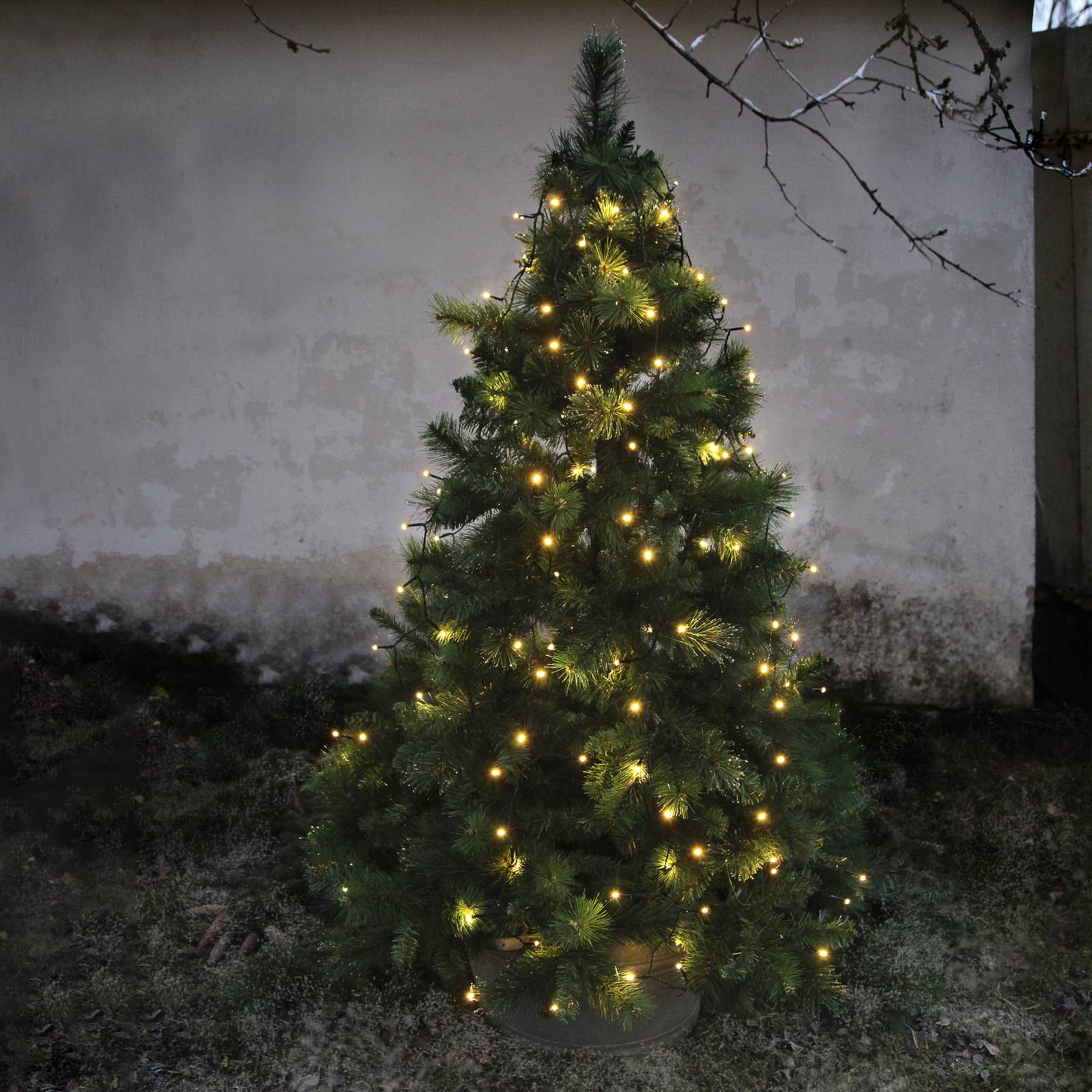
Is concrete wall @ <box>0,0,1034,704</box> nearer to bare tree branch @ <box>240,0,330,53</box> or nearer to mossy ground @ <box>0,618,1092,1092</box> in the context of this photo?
mossy ground @ <box>0,618,1092,1092</box>

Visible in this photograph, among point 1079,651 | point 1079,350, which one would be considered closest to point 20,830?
point 1079,651

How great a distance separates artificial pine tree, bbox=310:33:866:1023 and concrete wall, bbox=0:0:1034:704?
105 inches

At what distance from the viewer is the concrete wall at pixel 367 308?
18.9 ft

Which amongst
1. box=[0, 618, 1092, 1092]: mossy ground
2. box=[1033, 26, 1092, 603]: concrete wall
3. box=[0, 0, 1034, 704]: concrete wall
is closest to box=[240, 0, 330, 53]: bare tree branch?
box=[0, 0, 1034, 704]: concrete wall

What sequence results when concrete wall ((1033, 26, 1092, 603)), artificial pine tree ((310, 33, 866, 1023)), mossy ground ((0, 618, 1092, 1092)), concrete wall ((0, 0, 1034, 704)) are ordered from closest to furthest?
artificial pine tree ((310, 33, 866, 1023)) → mossy ground ((0, 618, 1092, 1092)) → concrete wall ((0, 0, 1034, 704)) → concrete wall ((1033, 26, 1092, 603))

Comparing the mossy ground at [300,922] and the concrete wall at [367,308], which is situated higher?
the concrete wall at [367,308]

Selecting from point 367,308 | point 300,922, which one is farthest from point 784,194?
point 300,922

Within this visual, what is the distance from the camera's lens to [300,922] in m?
4.11

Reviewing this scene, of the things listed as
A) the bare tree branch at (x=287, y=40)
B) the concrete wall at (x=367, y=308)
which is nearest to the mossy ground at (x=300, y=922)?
the concrete wall at (x=367, y=308)

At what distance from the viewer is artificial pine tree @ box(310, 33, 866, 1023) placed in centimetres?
300

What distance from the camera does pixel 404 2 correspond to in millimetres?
5801

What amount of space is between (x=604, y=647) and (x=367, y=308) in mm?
3632

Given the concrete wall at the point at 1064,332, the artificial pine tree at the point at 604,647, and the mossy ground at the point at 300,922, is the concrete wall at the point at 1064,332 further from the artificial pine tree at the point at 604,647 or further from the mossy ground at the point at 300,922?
the artificial pine tree at the point at 604,647

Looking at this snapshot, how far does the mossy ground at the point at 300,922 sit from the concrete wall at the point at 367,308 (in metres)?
0.52
